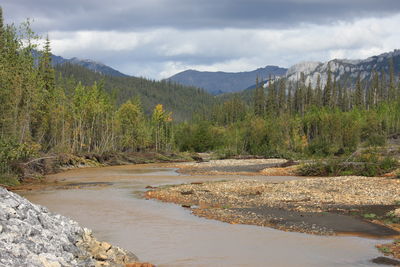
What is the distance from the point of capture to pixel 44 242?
12.5 metres

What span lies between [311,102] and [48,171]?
110m

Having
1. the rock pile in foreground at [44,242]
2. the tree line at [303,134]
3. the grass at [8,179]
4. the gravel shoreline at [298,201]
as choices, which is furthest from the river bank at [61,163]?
the rock pile in foreground at [44,242]

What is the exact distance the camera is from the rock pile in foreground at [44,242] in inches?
441

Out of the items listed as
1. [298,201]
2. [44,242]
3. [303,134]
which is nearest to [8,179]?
[298,201]

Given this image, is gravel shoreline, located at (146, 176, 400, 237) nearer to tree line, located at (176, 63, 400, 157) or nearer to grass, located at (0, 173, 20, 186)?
grass, located at (0, 173, 20, 186)

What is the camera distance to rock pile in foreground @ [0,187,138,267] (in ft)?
36.8

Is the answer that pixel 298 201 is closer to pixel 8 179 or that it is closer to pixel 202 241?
pixel 202 241

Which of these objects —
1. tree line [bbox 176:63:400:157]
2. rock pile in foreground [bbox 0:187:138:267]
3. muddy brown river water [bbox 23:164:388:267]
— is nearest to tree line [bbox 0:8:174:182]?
tree line [bbox 176:63:400:157]

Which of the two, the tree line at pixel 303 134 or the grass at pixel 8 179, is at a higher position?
the tree line at pixel 303 134

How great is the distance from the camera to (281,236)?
17688 millimetres

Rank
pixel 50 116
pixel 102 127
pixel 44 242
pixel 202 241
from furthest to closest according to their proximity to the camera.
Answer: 1. pixel 102 127
2. pixel 50 116
3. pixel 202 241
4. pixel 44 242

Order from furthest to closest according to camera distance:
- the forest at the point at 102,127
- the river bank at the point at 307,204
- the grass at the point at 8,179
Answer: the forest at the point at 102,127 < the grass at the point at 8,179 < the river bank at the point at 307,204

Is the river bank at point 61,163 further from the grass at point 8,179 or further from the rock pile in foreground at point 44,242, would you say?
the rock pile in foreground at point 44,242

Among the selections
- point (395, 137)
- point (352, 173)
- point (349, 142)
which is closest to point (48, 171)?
point (352, 173)
